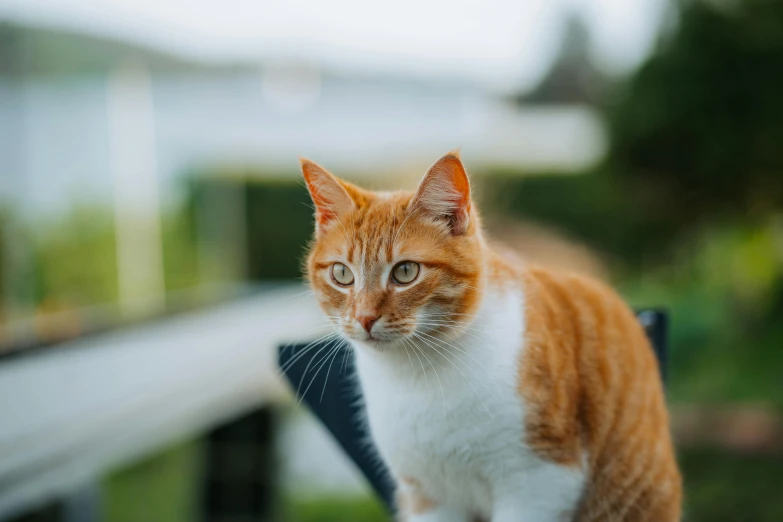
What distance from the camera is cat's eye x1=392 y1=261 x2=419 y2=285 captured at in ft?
2.70

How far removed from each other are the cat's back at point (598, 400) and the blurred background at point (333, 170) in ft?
3.16

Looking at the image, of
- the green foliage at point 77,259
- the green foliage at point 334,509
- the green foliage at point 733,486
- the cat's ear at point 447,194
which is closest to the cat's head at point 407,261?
the cat's ear at point 447,194

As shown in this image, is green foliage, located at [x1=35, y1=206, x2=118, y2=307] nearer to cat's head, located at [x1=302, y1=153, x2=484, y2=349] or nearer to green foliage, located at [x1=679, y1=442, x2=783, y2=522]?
cat's head, located at [x1=302, y1=153, x2=484, y2=349]

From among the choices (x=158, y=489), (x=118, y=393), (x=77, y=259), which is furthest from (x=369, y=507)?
(x=118, y=393)

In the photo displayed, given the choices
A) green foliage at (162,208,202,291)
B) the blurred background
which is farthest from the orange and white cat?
green foliage at (162,208,202,291)

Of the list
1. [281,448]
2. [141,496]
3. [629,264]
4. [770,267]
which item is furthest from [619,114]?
[141,496]

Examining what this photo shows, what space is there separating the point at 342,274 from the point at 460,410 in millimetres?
208

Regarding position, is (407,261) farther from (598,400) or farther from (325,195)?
(598,400)

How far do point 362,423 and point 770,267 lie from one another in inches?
161

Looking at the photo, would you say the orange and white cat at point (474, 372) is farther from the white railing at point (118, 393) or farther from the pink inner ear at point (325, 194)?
the white railing at point (118, 393)

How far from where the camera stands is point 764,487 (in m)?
3.10

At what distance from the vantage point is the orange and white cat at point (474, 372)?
2.61 feet

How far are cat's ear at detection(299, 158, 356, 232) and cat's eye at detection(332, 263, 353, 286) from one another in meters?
0.06

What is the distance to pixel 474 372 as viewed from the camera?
0.83 meters
